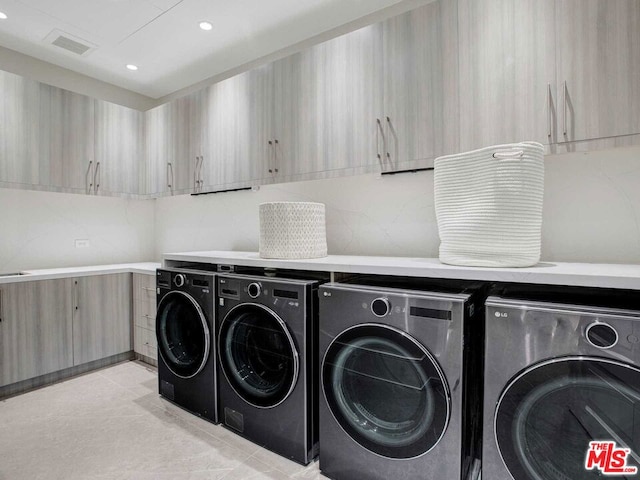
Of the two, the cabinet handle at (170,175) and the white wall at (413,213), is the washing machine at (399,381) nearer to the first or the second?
the white wall at (413,213)

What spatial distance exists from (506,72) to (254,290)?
1657 mm

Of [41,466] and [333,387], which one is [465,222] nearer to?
[333,387]

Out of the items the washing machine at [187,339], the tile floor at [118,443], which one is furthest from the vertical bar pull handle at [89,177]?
the tile floor at [118,443]

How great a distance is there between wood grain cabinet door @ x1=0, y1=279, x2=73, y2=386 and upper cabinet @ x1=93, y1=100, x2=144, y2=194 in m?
1.01

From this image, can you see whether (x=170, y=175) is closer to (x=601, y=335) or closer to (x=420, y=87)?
(x=420, y=87)

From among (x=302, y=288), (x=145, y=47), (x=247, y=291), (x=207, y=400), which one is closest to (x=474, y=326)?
(x=302, y=288)

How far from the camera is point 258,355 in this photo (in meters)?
1.96

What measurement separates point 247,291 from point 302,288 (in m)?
0.39

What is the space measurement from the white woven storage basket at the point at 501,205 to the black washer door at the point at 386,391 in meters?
0.48

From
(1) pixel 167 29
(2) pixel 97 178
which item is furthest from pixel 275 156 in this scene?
(2) pixel 97 178

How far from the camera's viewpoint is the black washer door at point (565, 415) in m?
1.03

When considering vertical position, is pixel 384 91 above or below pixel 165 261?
above

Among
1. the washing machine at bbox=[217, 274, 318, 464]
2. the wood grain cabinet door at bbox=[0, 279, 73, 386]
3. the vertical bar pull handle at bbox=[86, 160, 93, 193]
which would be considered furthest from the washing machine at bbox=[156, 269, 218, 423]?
the vertical bar pull handle at bbox=[86, 160, 93, 193]

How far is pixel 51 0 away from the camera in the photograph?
224 cm
